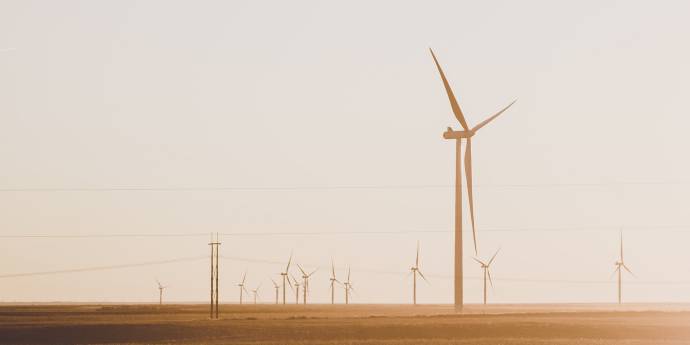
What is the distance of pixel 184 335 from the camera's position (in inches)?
2911

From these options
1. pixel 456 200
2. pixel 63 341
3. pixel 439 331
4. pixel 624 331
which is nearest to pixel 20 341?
pixel 63 341

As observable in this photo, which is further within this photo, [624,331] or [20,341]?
[624,331]

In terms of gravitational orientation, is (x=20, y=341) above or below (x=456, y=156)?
below

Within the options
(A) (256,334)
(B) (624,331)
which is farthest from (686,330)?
(A) (256,334)

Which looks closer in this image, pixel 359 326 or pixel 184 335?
pixel 184 335

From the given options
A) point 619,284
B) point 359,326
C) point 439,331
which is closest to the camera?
point 439,331

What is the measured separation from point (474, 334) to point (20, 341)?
3027 centimetres

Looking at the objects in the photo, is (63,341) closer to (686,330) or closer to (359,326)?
(359,326)

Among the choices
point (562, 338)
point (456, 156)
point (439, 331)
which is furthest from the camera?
point (456, 156)

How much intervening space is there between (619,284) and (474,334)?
133 metres

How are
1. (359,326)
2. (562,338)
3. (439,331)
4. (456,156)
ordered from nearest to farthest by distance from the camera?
(562,338)
(439,331)
(359,326)
(456,156)

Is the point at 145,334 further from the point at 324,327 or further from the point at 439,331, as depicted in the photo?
the point at 439,331

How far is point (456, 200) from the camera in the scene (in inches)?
3263

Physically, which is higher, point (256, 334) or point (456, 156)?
point (456, 156)
